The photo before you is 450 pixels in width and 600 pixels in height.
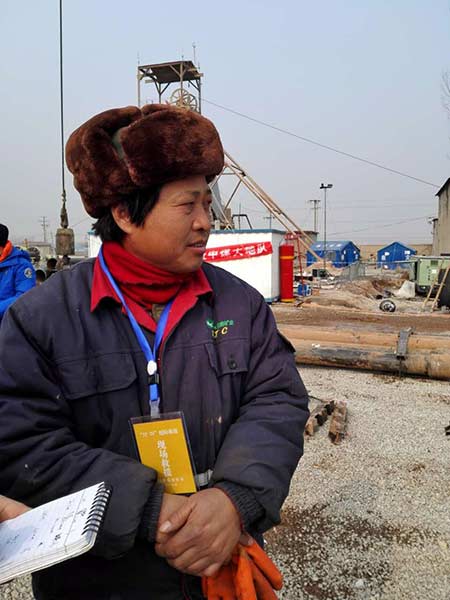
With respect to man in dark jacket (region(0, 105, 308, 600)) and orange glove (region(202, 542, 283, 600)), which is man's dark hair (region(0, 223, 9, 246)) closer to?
man in dark jacket (region(0, 105, 308, 600))

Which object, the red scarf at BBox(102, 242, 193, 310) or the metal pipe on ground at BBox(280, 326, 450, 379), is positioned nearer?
the red scarf at BBox(102, 242, 193, 310)

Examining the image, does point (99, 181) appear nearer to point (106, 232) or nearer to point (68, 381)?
point (106, 232)

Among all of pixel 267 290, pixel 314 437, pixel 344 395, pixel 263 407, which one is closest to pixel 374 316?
pixel 267 290

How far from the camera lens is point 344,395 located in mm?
5711

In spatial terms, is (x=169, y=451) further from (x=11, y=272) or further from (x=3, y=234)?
(x=3, y=234)

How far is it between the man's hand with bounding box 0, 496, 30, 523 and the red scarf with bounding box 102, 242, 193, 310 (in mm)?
658

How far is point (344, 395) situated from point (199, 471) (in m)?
4.65

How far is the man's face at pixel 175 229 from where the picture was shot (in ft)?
4.66

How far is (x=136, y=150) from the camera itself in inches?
52.0

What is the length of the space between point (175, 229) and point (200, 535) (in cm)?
89

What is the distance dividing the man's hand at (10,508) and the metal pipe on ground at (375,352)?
19.2 feet

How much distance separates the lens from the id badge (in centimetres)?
132

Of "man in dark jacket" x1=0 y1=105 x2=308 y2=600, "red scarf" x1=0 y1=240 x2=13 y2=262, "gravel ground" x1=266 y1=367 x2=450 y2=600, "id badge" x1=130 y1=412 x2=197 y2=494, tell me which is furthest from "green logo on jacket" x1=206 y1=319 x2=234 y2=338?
"red scarf" x1=0 y1=240 x2=13 y2=262

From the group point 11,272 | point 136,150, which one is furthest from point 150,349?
point 11,272
